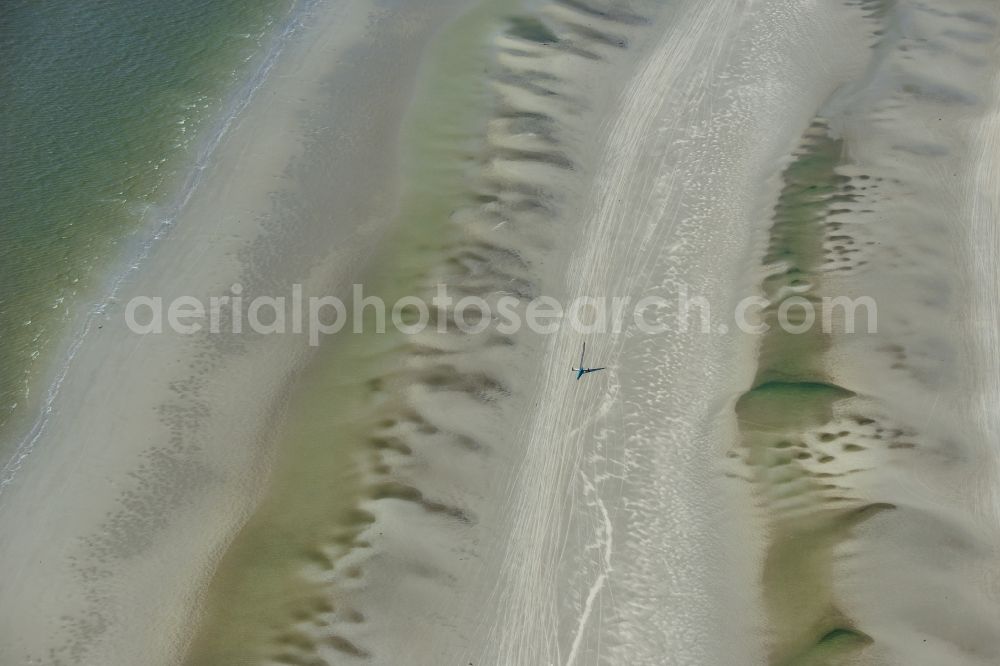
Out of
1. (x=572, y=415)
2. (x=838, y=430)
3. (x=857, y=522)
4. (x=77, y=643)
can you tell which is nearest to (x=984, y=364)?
(x=838, y=430)

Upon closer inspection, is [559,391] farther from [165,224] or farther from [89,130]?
[89,130]

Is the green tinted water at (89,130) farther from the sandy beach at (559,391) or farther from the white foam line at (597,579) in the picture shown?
the white foam line at (597,579)

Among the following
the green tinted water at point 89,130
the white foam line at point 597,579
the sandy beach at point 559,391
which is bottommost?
the white foam line at point 597,579

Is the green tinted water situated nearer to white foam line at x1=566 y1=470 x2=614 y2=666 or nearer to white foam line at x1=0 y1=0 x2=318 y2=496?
white foam line at x1=0 y1=0 x2=318 y2=496
